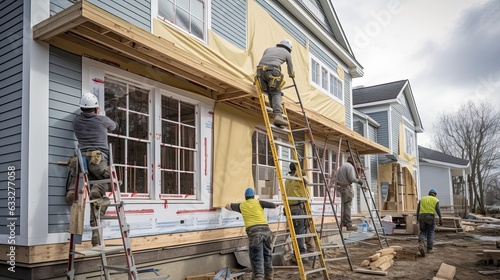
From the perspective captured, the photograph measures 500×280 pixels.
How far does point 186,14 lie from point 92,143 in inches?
146

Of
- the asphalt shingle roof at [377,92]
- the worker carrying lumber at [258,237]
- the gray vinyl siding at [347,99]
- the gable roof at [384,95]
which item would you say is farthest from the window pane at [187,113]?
the asphalt shingle roof at [377,92]

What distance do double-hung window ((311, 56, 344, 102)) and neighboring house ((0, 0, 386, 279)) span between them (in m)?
2.75

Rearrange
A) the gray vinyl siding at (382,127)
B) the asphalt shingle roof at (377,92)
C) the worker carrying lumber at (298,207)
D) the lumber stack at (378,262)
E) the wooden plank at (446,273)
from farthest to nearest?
the asphalt shingle roof at (377,92) < the gray vinyl siding at (382,127) < the worker carrying lumber at (298,207) < the lumber stack at (378,262) < the wooden plank at (446,273)

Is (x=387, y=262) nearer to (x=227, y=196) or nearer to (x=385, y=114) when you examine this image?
(x=227, y=196)

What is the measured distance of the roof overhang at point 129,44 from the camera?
4789 mm

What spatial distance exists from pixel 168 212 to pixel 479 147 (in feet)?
131

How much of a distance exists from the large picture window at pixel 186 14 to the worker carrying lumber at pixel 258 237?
3381 millimetres

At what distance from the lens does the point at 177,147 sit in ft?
23.4

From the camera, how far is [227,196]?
7.99m

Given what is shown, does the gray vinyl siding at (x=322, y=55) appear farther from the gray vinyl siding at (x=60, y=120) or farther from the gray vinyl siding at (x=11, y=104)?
the gray vinyl siding at (x=11, y=104)

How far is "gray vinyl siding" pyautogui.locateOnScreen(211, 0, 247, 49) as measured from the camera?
851cm

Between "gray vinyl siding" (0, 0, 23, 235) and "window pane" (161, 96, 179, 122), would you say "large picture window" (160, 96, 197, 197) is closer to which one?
"window pane" (161, 96, 179, 122)

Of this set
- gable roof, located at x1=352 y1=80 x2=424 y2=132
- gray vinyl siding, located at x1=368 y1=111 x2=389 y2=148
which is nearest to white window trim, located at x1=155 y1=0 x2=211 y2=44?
gray vinyl siding, located at x1=368 y1=111 x2=389 y2=148

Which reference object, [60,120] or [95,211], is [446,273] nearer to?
[95,211]
